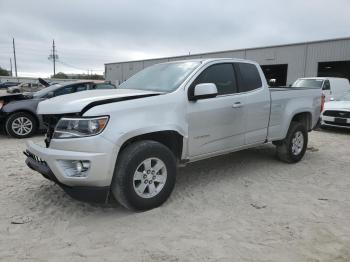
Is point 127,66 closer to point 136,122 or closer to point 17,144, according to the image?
point 17,144

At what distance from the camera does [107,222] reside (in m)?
3.57

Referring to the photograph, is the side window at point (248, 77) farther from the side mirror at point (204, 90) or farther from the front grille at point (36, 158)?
the front grille at point (36, 158)

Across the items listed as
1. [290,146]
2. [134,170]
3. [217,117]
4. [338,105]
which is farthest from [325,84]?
[134,170]

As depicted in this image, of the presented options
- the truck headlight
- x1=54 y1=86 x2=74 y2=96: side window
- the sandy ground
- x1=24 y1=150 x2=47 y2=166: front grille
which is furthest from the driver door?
x1=54 y1=86 x2=74 y2=96: side window

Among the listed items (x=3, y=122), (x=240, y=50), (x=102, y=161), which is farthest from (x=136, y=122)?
(x=240, y=50)

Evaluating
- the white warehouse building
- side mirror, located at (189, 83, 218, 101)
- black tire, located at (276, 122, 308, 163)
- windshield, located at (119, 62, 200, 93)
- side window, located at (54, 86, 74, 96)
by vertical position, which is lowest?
black tire, located at (276, 122, 308, 163)

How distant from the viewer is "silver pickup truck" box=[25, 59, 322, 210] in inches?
134

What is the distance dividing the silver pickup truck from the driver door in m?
0.01

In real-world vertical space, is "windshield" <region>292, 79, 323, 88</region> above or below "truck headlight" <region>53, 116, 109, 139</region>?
above

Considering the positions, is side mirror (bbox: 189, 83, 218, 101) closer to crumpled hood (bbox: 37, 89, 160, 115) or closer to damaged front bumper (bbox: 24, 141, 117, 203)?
crumpled hood (bbox: 37, 89, 160, 115)

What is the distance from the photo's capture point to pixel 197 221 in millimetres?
3602

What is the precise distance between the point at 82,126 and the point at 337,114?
896cm

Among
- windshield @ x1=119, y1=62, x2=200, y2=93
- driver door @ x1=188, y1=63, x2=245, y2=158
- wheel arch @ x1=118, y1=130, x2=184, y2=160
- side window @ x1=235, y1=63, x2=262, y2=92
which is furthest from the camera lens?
side window @ x1=235, y1=63, x2=262, y2=92

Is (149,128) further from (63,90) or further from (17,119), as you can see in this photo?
(63,90)
